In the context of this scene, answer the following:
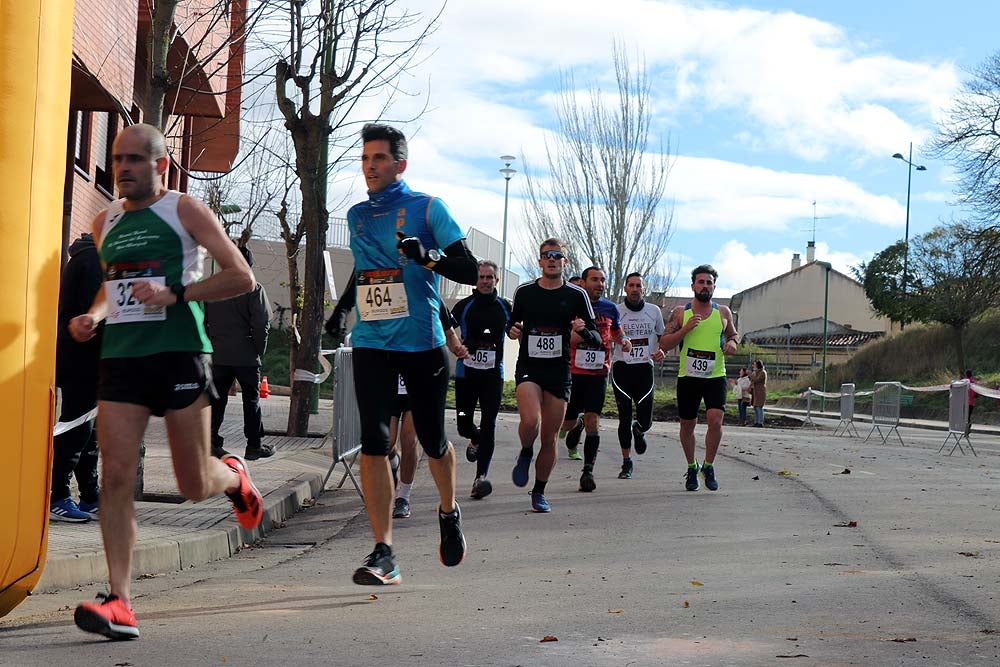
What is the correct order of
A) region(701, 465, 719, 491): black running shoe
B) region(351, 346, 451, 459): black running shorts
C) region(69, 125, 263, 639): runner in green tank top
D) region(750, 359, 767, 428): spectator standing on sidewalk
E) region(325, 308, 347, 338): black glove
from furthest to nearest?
1. region(750, 359, 767, 428): spectator standing on sidewalk
2. region(701, 465, 719, 491): black running shoe
3. region(325, 308, 347, 338): black glove
4. region(351, 346, 451, 459): black running shorts
5. region(69, 125, 263, 639): runner in green tank top

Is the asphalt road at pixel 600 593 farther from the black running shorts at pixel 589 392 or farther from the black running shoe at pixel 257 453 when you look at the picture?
the black running shoe at pixel 257 453

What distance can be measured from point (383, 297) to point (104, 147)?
16671 millimetres

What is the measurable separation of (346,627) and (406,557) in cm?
245

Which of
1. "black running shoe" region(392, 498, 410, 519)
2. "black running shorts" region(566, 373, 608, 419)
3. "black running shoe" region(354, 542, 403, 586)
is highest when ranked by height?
"black running shorts" region(566, 373, 608, 419)

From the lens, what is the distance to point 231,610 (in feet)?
18.3

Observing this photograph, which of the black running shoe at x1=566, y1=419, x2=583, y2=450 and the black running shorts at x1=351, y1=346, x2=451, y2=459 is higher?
the black running shorts at x1=351, y1=346, x2=451, y2=459

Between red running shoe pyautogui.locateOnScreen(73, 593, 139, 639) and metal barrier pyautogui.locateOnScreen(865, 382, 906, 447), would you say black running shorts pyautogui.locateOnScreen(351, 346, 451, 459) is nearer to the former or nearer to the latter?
red running shoe pyautogui.locateOnScreen(73, 593, 139, 639)

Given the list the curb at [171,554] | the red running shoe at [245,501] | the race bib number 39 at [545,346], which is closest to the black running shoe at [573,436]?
the race bib number 39 at [545,346]

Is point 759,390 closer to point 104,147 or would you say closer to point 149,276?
point 104,147

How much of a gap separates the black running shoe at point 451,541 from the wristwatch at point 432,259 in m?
1.20

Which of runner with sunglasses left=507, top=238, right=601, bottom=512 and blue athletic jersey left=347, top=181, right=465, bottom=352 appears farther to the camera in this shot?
runner with sunglasses left=507, top=238, right=601, bottom=512

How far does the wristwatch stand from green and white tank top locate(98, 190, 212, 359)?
982 mm

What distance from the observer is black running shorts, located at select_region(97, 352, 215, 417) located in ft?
17.0

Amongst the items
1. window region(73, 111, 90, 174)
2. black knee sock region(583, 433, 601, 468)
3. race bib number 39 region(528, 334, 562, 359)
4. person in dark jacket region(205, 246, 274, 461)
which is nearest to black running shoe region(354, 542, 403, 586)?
race bib number 39 region(528, 334, 562, 359)
